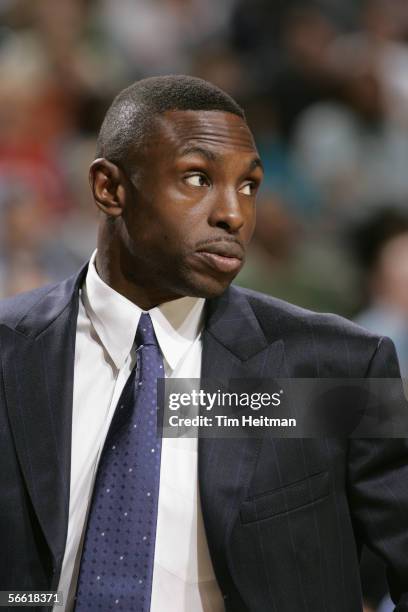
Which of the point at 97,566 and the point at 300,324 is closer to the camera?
the point at 97,566

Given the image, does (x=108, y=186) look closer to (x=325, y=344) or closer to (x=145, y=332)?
(x=145, y=332)

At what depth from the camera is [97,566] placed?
1342 millimetres

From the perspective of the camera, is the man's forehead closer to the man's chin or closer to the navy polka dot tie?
the man's chin

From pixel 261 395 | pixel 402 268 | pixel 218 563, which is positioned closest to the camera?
pixel 218 563

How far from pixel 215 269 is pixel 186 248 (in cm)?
5

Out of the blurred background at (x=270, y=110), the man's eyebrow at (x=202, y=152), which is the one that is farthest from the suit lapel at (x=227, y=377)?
the blurred background at (x=270, y=110)

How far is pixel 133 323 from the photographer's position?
1.47 m

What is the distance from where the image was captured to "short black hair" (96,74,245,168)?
1407 mm

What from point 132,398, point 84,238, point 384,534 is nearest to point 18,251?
point 84,238

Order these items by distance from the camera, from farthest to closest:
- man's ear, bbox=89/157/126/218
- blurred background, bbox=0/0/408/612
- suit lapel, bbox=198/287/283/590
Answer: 1. blurred background, bbox=0/0/408/612
2. man's ear, bbox=89/157/126/218
3. suit lapel, bbox=198/287/283/590

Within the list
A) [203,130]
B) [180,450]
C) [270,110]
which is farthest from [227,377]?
[270,110]

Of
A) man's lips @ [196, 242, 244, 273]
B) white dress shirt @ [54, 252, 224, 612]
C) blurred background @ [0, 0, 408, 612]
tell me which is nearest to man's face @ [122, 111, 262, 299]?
man's lips @ [196, 242, 244, 273]

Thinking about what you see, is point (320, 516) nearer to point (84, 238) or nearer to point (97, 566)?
point (97, 566)

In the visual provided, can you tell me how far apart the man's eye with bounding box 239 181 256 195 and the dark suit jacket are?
0.65 ft
